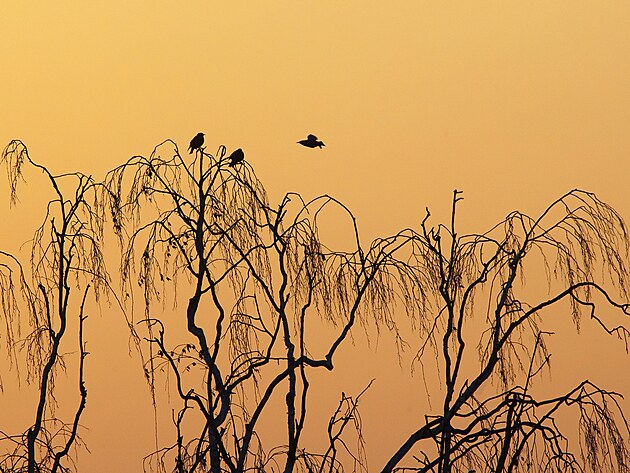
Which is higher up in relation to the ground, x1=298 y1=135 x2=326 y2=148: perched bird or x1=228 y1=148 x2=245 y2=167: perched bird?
x1=298 y1=135 x2=326 y2=148: perched bird

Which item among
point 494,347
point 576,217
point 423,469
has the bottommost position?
point 423,469

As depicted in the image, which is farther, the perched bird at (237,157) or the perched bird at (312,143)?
the perched bird at (312,143)

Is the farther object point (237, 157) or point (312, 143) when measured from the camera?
point (312, 143)

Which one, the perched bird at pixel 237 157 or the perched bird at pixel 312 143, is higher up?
the perched bird at pixel 312 143

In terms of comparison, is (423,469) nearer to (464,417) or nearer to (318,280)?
(464,417)

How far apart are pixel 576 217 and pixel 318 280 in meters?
1.99

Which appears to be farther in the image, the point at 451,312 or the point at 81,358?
the point at 81,358

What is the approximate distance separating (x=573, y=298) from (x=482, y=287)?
68 centimetres

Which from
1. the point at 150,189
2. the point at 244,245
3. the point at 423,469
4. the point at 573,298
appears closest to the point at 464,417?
the point at 423,469

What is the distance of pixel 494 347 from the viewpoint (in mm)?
10516

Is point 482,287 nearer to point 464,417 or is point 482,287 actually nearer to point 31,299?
point 464,417

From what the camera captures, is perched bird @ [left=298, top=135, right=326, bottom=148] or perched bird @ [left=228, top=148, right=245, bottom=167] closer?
perched bird @ [left=228, top=148, right=245, bottom=167]

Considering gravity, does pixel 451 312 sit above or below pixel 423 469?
above

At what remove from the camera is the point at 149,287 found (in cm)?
1028
